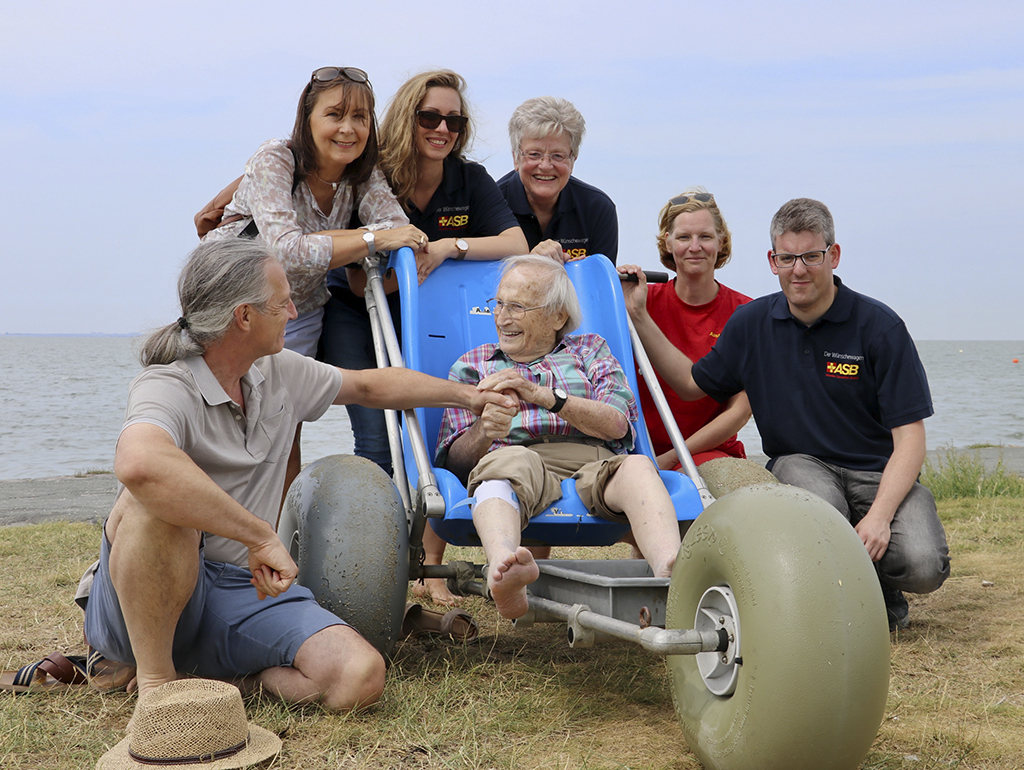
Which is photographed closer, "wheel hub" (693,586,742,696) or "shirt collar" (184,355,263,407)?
"wheel hub" (693,586,742,696)

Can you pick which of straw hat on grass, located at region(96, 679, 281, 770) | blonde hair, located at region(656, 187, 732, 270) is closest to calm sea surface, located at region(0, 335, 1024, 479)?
blonde hair, located at region(656, 187, 732, 270)

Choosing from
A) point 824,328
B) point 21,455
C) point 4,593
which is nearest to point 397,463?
point 824,328

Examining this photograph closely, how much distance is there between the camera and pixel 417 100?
3.99 m

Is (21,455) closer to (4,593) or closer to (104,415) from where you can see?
(104,415)

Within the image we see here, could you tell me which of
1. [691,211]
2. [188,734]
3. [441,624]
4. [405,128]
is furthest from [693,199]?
[188,734]

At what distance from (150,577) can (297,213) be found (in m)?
1.77

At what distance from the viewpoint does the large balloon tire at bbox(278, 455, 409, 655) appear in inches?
112

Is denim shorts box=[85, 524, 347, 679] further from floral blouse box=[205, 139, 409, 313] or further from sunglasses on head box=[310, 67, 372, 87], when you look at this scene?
sunglasses on head box=[310, 67, 372, 87]

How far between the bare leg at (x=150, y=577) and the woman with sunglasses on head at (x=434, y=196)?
1642 mm

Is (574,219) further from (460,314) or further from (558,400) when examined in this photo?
(558,400)

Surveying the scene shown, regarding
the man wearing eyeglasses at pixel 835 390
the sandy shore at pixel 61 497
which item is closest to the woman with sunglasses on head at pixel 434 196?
the man wearing eyeglasses at pixel 835 390

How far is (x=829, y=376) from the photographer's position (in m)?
3.83

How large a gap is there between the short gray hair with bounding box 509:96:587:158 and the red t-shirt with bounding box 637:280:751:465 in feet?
2.68

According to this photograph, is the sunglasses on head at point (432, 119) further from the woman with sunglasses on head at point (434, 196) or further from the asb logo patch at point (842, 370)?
the asb logo patch at point (842, 370)
